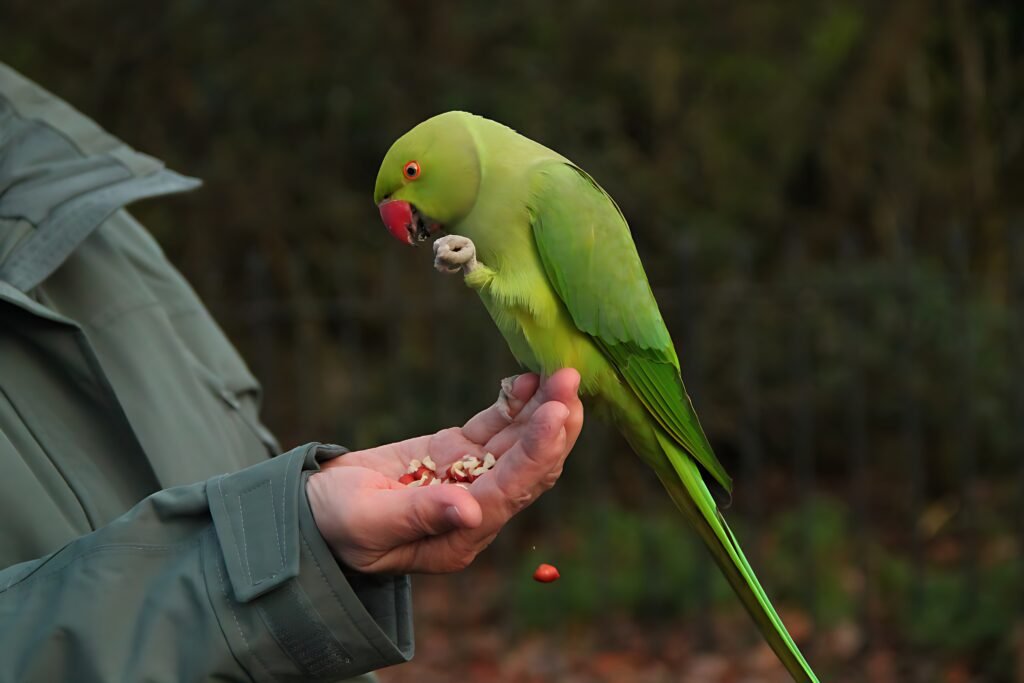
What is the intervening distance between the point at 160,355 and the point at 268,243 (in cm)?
505

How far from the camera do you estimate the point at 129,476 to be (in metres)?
1.77

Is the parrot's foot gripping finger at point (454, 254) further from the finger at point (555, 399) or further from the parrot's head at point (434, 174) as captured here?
the finger at point (555, 399)

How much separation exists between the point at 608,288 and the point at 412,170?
1.45 ft

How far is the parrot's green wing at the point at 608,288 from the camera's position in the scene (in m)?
1.97

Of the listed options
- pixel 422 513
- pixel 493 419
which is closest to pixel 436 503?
pixel 422 513

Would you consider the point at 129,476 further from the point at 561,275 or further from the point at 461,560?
the point at 561,275

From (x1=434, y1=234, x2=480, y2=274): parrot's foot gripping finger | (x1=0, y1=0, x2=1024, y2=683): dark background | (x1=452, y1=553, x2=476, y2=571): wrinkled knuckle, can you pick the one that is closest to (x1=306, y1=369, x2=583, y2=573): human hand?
(x1=452, y1=553, x2=476, y2=571): wrinkled knuckle

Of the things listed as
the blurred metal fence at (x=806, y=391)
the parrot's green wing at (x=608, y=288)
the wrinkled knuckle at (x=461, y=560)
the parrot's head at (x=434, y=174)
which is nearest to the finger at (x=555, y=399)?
the wrinkled knuckle at (x=461, y=560)

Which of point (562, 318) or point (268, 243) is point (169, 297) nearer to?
point (562, 318)

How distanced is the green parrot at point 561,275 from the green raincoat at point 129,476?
473 mm

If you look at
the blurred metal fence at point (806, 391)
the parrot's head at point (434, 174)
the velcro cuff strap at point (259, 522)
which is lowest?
A: the blurred metal fence at point (806, 391)

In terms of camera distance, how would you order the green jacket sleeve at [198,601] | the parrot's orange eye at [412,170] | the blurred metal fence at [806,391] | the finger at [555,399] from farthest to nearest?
the blurred metal fence at [806,391] → the parrot's orange eye at [412,170] → the finger at [555,399] → the green jacket sleeve at [198,601]

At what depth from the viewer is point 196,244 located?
672 centimetres

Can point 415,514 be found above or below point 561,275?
below
